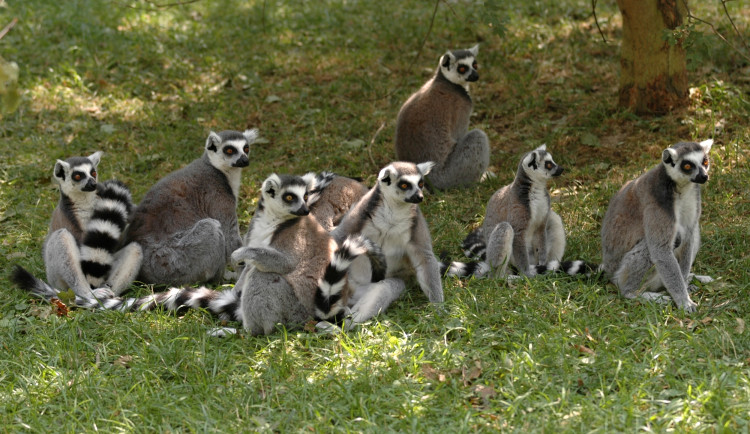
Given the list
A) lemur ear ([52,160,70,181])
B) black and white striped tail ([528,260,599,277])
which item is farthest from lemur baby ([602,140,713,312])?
lemur ear ([52,160,70,181])

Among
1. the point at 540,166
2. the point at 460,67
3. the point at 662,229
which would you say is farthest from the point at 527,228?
the point at 460,67

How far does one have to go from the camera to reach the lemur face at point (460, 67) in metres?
7.20

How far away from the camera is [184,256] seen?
512cm

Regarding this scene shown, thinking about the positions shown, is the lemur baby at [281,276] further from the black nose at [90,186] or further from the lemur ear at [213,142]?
the lemur ear at [213,142]

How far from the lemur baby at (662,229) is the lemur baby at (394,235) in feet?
4.10

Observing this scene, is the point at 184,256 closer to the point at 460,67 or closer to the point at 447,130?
the point at 447,130

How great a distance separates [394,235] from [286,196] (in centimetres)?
77

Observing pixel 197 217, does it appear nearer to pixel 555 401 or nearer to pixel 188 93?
pixel 555 401

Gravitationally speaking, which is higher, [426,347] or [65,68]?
[65,68]

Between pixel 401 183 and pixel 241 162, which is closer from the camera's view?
pixel 401 183

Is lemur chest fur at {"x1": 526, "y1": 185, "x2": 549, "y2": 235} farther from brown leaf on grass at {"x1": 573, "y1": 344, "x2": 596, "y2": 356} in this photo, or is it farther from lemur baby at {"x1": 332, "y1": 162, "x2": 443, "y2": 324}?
brown leaf on grass at {"x1": 573, "y1": 344, "x2": 596, "y2": 356}

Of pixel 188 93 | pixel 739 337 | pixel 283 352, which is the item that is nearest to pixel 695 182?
pixel 739 337

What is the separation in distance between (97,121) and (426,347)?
595cm

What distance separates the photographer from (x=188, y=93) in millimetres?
8914
